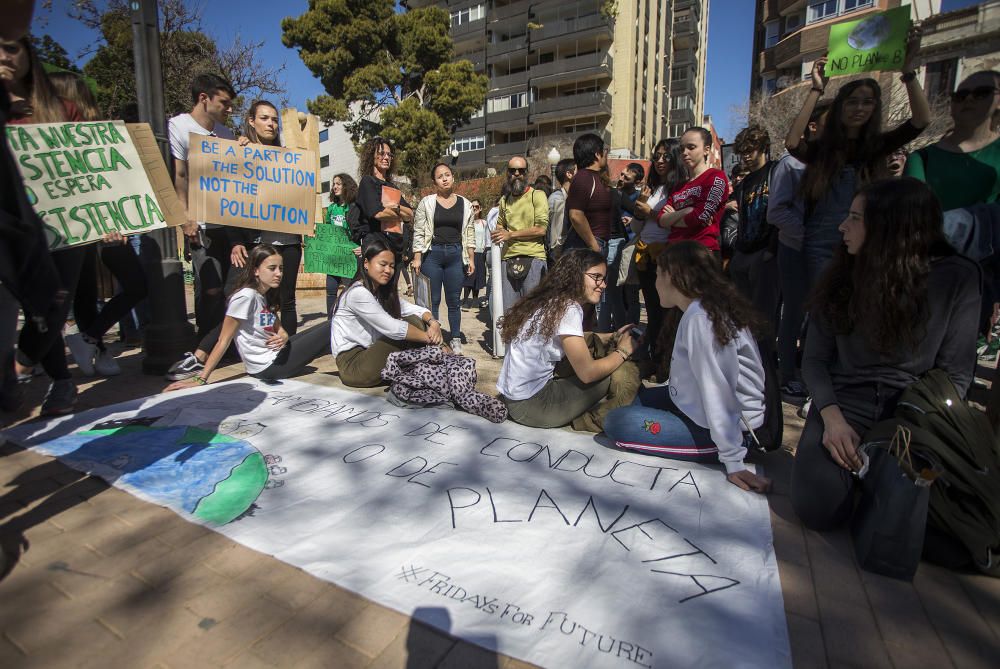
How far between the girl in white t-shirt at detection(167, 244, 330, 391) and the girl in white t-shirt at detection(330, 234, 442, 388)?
0.44m

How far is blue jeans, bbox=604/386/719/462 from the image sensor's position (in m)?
2.72

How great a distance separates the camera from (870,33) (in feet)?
11.4

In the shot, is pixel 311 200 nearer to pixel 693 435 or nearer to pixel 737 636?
pixel 693 435

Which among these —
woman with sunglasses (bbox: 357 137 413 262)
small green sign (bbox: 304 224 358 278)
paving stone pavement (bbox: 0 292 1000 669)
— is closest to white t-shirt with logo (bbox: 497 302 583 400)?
paving stone pavement (bbox: 0 292 1000 669)

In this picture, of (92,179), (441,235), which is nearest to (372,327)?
(441,235)

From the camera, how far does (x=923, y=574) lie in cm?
192

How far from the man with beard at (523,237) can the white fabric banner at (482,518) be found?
6.36 feet

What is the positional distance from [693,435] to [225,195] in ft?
12.7

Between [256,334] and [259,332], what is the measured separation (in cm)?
3

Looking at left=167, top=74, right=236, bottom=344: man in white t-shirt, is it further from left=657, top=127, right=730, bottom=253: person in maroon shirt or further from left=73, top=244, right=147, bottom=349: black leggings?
left=657, top=127, right=730, bottom=253: person in maroon shirt

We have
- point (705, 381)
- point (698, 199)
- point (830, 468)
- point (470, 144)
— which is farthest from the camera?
point (470, 144)

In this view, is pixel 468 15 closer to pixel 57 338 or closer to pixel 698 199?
pixel 698 199

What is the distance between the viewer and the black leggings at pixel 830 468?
6.90 feet

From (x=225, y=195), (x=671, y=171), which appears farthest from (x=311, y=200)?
(x=671, y=171)
